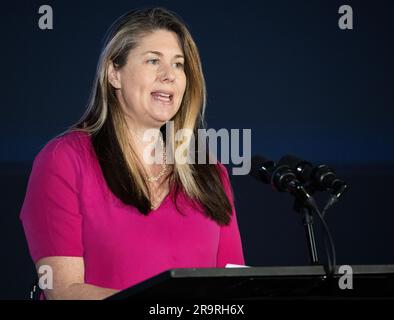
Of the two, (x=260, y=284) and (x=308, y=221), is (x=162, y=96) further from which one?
(x=260, y=284)

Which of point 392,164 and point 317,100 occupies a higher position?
point 317,100

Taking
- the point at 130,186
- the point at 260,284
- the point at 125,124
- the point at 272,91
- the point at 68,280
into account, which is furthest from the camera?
the point at 272,91

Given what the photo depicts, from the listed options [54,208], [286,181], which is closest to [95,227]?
[54,208]

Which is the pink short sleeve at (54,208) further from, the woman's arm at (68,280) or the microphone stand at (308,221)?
the microphone stand at (308,221)

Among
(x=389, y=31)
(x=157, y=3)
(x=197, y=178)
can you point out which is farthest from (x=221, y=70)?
(x=197, y=178)

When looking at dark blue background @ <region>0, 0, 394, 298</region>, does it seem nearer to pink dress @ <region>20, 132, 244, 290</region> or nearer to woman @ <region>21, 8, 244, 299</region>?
woman @ <region>21, 8, 244, 299</region>

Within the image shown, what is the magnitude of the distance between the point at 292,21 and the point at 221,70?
0.38 meters

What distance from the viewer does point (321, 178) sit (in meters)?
1.83

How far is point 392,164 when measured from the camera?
138 inches

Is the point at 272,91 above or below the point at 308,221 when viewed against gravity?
above

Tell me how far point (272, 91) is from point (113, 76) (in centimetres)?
109

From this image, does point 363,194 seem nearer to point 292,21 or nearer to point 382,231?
point 382,231

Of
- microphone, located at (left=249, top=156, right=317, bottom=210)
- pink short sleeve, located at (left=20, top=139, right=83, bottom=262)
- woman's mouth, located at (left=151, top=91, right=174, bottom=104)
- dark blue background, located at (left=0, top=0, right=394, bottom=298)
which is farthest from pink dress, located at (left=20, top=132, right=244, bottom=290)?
dark blue background, located at (left=0, top=0, right=394, bottom=298)

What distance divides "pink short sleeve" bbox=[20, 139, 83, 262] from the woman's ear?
0.96ft
